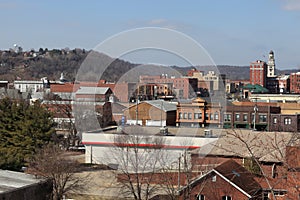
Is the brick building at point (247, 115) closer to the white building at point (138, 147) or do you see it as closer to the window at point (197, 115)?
the window at point (197, 115)

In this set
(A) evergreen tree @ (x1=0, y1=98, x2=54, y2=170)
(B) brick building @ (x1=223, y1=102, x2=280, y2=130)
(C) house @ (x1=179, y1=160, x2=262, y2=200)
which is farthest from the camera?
(B) brick building @ (x1=223, y1=102, x2=280, y2=130)

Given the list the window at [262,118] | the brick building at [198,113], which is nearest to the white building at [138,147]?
the brick building at [198,113]

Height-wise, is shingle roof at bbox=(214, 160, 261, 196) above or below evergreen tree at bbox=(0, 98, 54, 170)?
below

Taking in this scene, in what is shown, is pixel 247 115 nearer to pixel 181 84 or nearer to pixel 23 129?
pixel 181 84

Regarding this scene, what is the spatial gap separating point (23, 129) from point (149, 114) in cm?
1025

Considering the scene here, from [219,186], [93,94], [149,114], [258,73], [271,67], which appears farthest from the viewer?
[271,67]

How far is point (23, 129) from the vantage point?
68.8 ft

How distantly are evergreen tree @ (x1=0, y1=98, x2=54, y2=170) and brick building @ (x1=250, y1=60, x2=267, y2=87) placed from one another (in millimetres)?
60852

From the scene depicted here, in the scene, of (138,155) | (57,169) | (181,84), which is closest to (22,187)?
(57,169)

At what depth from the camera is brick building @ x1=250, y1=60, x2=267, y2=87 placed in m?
79.6

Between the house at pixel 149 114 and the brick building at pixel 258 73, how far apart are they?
51.0m

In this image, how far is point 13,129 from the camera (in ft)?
71.2

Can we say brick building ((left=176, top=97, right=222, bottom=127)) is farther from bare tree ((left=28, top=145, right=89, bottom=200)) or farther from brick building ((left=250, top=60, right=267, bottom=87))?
brick building ((left=250, top=60, right=267, bottom=87))

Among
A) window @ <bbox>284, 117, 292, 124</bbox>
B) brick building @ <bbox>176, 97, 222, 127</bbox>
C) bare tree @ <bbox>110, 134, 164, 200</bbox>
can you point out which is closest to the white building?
bare tree @ <bbox>110, 134, 164, 200</bbox>
